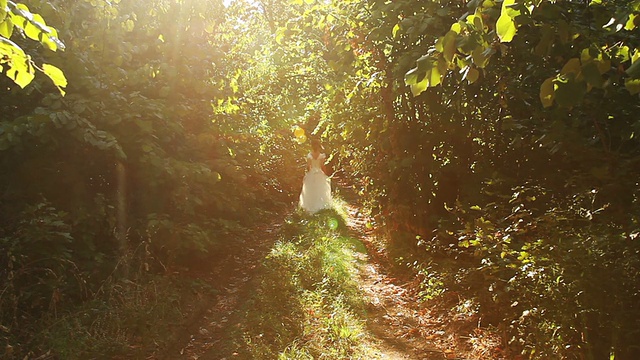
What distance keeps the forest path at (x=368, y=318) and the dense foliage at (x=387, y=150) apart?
0.45 metres

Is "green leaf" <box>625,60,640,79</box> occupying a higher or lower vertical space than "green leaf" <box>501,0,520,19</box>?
lower

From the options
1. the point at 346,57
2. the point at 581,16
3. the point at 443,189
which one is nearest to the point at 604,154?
the point at 581,16

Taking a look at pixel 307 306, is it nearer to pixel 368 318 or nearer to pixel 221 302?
pixel 368 318

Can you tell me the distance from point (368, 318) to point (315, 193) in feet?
25.3

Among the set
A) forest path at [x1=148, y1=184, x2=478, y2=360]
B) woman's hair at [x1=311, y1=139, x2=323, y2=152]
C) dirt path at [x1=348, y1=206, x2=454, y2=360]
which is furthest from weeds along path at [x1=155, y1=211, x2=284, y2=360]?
woman's hair at [x1=311, y1=139, x2=323, y2=152]

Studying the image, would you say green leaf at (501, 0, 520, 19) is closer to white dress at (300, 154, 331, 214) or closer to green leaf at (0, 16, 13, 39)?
green leaf at (0, 16, 13, 39)

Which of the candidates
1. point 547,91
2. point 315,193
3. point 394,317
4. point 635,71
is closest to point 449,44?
point 547,91

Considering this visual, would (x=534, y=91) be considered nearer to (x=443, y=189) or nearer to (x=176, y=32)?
(x=443, y=189)

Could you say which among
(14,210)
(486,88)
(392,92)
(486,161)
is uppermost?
(392,92)

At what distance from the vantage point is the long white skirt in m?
14.5

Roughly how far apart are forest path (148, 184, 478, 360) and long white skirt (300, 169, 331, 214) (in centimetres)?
404

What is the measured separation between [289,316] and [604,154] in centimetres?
421

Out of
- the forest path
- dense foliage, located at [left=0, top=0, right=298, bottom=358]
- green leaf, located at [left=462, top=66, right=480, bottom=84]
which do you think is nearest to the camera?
green leaf, located at [left=462, top=66, right=480, bottom=84]

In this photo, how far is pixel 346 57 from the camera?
27.4 feet
